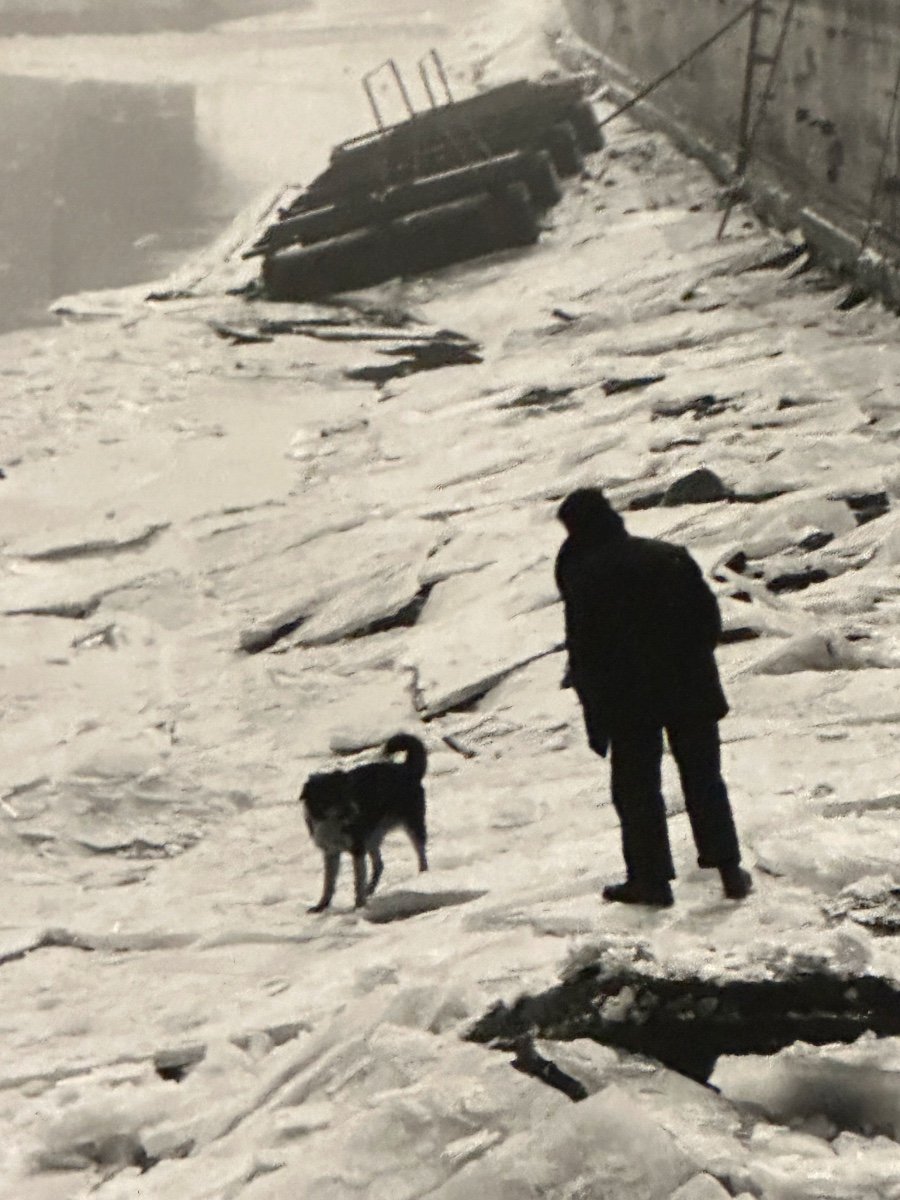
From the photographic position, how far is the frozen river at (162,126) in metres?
24.8

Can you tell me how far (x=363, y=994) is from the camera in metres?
4.79

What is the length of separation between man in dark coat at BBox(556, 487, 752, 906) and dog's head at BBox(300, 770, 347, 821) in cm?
108

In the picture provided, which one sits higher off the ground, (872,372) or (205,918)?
(872,372)

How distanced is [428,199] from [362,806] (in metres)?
14.4

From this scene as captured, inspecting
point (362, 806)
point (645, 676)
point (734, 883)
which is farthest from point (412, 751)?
point (734, 883)

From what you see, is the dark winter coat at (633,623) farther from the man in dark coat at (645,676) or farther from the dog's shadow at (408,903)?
the dog's shadow at (408,903)

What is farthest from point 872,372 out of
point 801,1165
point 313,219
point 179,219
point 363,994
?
point 179,219

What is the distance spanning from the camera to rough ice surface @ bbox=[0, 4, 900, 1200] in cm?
400

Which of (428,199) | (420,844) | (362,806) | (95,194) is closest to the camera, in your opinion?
(362,806)

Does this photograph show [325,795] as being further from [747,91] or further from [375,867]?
[747,91]

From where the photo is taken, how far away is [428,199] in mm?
18922

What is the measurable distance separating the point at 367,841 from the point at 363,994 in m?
0.85

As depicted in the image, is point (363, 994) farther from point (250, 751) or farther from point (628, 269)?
point (628, 269)

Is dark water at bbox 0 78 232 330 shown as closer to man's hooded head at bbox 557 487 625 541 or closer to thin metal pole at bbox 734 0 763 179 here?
thin metal pole at bbox 734 0 763 179
